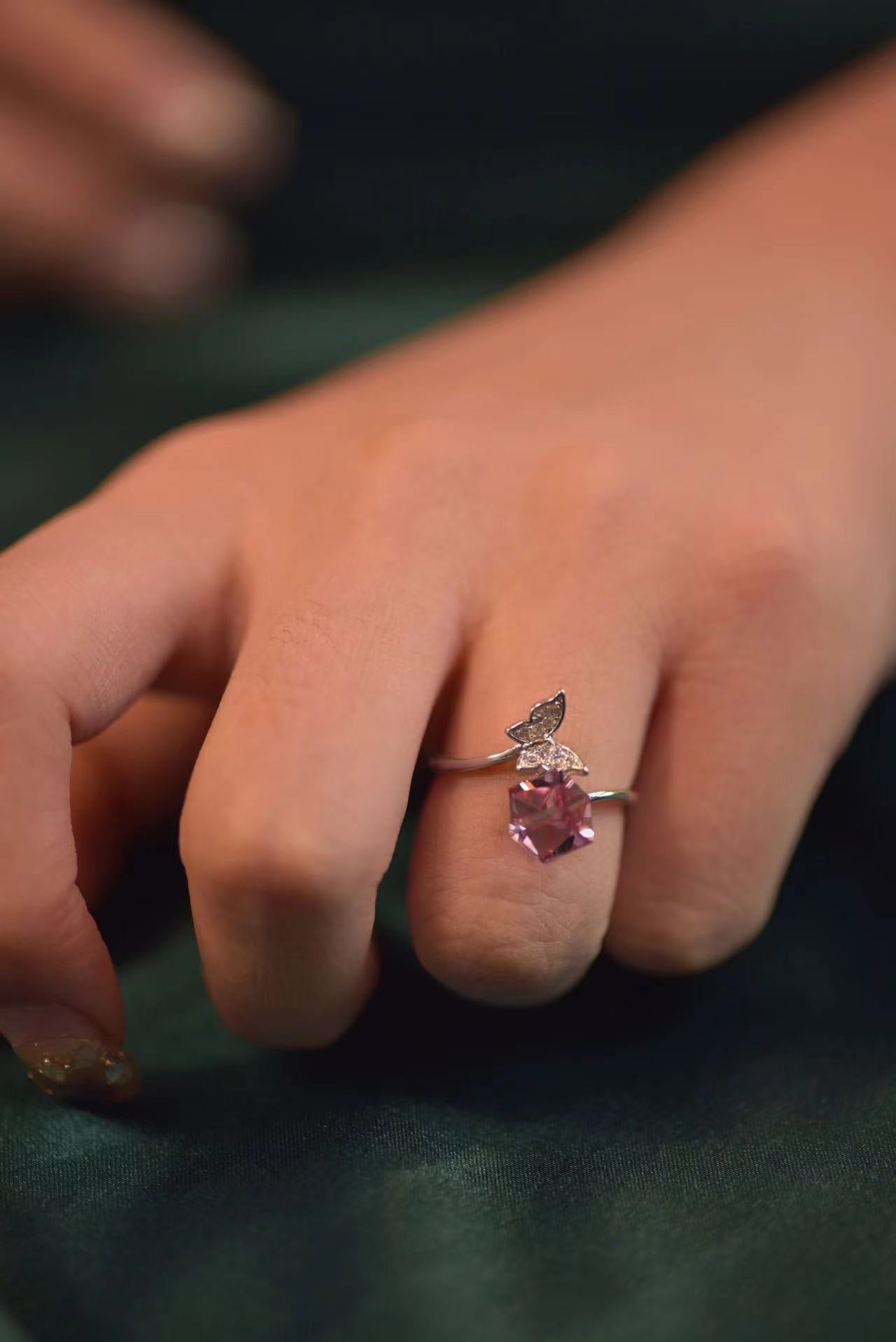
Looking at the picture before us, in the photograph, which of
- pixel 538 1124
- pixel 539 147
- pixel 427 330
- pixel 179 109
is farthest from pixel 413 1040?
pixel 539 147

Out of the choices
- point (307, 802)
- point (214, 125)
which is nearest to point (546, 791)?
point (307, 802)

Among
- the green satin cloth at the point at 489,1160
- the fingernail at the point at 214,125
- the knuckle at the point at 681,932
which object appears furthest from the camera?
the fingernail at the point at 214,125

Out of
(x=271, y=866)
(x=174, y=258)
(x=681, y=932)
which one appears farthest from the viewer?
(x=174, y=258)

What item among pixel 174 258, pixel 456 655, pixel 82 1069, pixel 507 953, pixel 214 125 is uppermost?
pixel 214 125

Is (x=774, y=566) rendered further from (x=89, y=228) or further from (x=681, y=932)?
(x=89, y=228)

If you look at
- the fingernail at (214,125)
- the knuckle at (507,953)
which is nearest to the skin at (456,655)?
the knuckle at (507,953)

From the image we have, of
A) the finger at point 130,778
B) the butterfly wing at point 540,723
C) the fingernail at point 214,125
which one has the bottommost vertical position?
the finger at point 130,778

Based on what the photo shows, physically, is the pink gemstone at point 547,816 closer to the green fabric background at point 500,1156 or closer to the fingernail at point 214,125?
the green fabric background at point 500,1156
